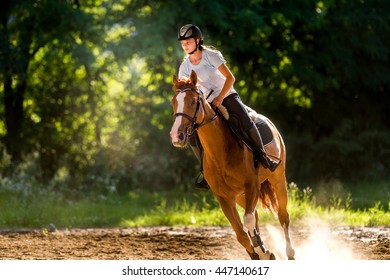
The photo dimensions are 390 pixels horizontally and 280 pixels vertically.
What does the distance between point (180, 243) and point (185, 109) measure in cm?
439

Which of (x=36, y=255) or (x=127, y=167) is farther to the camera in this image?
(x=127, y=167)

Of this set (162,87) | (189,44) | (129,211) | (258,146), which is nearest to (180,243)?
(258,146)

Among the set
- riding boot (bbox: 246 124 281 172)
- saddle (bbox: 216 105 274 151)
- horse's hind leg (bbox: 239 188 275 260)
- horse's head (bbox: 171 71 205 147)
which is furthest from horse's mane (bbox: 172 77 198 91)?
horse's hind leg (bbox: 239 188 275 260)

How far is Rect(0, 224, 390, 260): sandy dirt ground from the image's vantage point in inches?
406

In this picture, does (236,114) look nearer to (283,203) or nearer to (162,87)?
(283,203)

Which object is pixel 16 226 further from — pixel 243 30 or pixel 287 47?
pixel 287 47

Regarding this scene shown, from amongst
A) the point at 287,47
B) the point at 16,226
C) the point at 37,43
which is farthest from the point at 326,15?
the point at 16,226

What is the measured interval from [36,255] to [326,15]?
47.9 ft

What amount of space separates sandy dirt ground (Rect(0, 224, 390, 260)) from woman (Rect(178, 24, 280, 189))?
6.27ft

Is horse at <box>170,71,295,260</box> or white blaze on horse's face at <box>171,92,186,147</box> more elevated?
white blaze on horse's face at <box>171,92,186,147</box>

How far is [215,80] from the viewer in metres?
9.07

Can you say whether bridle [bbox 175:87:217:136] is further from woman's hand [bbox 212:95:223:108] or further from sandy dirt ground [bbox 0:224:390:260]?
sandy dirt ground [bbox 0:224:390:260]

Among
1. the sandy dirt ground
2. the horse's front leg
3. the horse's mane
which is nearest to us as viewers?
the horse's mane

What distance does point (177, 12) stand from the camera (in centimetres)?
1980
